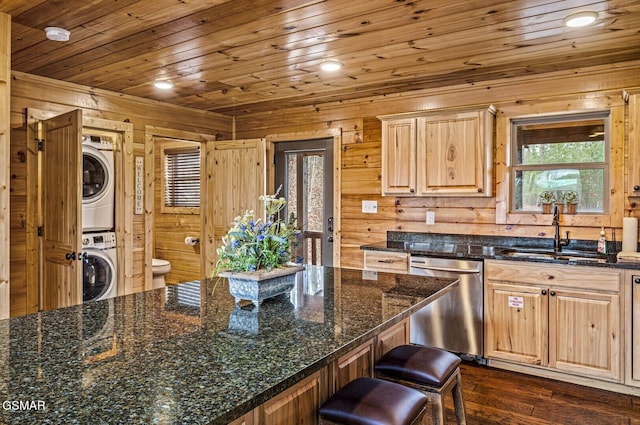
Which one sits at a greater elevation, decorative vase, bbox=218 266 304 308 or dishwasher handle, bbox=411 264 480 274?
decorative vase, bbox=218 266 304 308

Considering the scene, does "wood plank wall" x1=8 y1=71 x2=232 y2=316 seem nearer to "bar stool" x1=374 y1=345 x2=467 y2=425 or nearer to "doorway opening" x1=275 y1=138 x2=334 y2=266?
"doorway opening" x1=275 y1=138 x2=334 y2=266

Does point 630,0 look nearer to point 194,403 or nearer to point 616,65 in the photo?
point 616,65

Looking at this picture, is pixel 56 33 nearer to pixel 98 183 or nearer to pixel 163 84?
pixel 163 84

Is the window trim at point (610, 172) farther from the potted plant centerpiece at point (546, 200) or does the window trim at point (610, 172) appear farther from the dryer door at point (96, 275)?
the dryer door at point (96, 275)

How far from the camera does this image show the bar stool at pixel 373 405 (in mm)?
1446

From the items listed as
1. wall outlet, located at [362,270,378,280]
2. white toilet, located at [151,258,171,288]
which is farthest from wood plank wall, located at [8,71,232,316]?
wall outlet, located at [362,270,378,280]

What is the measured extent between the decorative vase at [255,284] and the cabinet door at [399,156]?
8.00ft

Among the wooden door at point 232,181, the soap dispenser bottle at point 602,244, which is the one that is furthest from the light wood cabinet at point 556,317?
the wooden door at point 232,181

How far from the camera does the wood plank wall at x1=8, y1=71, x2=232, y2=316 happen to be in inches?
142

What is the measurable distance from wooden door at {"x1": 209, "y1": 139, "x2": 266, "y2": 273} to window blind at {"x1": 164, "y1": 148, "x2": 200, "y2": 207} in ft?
3.38

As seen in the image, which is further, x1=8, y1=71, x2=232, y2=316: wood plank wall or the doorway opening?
the doorway opening

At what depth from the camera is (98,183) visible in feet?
14.3

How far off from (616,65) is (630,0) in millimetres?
1214

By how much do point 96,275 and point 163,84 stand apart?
1918 millimetres
